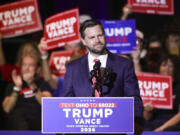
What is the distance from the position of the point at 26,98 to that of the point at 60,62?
0.56 meters

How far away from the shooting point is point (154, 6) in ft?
14.9

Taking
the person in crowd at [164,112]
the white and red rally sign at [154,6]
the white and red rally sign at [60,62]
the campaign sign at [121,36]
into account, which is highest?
the white and red rally sign at [154,6]

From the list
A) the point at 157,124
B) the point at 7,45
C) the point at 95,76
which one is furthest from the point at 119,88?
the point at 7,45

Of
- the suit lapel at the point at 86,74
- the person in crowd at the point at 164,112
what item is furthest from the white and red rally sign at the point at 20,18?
the suit lapel at the point at 86,74

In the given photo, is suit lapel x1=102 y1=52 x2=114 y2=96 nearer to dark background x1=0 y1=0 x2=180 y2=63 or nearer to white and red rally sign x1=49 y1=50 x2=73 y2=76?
white and red rally sign x1=49 y1=50 x2=73 y2=76

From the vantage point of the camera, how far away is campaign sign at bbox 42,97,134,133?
2.32 metres

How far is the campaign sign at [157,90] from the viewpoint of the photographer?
163 inches

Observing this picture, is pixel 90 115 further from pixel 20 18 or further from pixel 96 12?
pixel 96 12

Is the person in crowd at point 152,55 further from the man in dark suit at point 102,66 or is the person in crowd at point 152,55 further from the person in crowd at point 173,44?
the man in dark suit at point 102,66

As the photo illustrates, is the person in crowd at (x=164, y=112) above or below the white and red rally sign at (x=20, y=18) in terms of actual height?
A: below

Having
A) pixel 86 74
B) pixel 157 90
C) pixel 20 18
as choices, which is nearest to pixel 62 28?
pixel 20 18

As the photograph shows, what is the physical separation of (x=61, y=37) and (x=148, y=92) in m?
1.02

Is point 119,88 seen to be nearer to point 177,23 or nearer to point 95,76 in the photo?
point 95,76

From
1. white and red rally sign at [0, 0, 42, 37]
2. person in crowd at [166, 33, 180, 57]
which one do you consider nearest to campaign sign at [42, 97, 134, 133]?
white and red rally sign at [0, 0, 42, 37]
